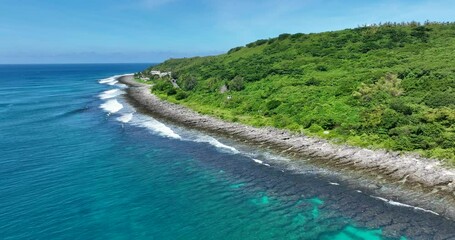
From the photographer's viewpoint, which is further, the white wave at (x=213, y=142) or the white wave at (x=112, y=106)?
the white wave at (x=112, y=106)

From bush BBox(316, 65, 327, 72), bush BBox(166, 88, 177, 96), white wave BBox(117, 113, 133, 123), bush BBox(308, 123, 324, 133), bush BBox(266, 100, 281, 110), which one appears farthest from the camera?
bush BBox(166, 88, 177, 96)

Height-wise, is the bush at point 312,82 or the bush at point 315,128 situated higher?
the bush at point 312,82

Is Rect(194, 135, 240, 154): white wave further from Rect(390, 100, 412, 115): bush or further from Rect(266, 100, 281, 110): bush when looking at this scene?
Rect(390, 100, 412, 115): bush

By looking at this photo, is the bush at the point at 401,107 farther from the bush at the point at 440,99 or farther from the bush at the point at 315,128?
the bush at the point at 315,128

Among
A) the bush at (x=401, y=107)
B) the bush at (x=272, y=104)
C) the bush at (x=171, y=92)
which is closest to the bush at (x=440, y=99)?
the bush at (x=401, y=107)

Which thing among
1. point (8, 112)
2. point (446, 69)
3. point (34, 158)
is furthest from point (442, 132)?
point (8, 112)

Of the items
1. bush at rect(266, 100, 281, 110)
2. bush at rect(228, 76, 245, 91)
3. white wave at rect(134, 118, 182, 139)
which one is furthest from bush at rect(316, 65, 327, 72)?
white wave at rect(134, 118, 182, 139)

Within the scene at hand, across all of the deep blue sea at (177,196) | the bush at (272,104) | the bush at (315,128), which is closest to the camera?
the deep blue sea at (177,196)
